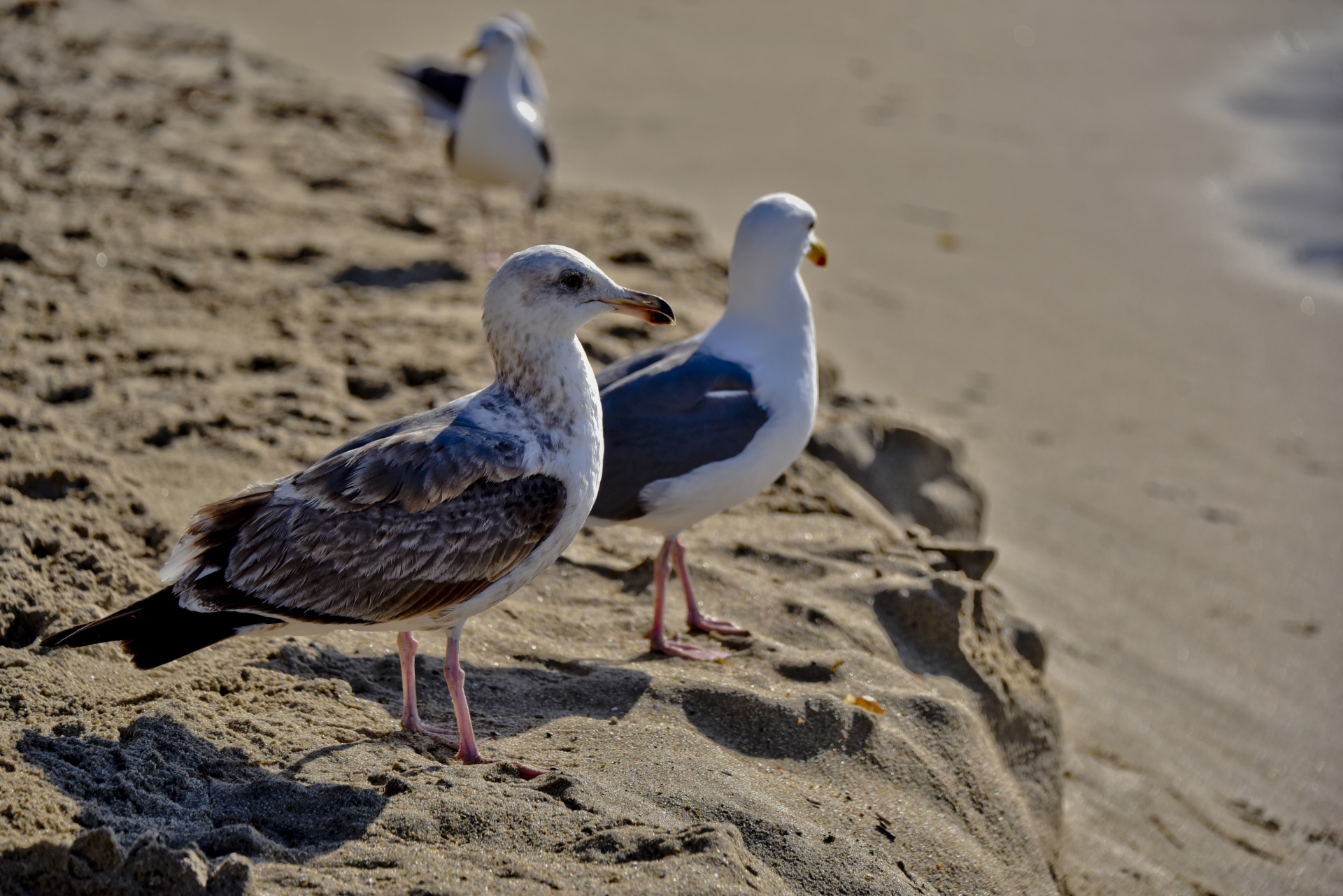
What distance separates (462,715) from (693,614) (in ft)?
3.79

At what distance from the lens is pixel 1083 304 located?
848cm

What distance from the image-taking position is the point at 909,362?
7520 mm

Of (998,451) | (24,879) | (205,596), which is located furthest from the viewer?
(998,451)

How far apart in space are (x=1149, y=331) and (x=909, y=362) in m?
1.79

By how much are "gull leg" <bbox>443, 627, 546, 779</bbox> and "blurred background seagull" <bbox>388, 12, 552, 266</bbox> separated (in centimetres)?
401

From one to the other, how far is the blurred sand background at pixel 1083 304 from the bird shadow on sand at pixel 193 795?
7.85 feet

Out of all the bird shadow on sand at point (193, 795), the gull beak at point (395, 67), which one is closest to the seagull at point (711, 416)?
the bird shadow on sand at point (193, 795)

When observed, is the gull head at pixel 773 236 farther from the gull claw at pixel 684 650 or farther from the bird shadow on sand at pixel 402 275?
the bird shadow on sand at pixel 402 275

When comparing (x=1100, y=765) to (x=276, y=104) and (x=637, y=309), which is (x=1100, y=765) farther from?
(x=276, y=104)

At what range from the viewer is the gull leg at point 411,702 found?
3365mm

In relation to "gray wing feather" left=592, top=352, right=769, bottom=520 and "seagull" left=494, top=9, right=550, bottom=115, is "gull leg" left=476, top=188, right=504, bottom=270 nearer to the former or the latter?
"seagull" left=494, top=9, right=550, bottom=115

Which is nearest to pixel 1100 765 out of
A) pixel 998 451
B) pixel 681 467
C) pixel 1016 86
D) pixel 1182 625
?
pixel 1182 625

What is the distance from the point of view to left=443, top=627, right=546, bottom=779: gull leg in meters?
3.21

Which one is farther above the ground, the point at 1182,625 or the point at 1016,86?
the point at 1016,86
